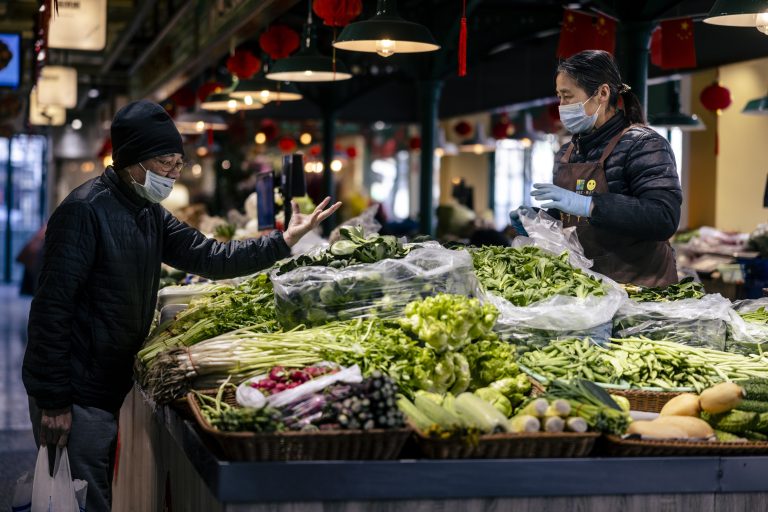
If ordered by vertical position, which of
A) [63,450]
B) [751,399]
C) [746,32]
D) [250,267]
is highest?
[746,32]

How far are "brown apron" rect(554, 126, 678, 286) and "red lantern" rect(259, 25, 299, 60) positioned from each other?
4605 mm

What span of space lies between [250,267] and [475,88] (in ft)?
48.1

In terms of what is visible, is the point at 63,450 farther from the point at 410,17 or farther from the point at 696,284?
the point at 410,17

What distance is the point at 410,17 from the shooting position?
12.7 metres

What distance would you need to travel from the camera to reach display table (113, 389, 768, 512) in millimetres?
2588

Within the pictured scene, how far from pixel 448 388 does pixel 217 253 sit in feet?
4.21

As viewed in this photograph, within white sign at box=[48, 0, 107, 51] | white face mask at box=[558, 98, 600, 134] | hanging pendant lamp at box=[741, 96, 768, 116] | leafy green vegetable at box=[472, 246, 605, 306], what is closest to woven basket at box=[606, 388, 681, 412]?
leafy green vegetable at box=[472, 246, 605, 306]

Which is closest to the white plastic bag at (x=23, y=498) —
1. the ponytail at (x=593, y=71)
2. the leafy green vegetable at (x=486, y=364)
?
the leafy green vegetable at (x=486, y=364)

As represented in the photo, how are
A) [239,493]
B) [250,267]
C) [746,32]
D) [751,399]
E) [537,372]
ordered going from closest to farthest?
[239,493], [751,399], [537,372], [250,267], [746,32]

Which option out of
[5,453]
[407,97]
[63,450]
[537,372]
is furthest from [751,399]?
[407,97]


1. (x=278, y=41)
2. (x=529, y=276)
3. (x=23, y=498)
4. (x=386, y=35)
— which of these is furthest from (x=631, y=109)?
(x=278, y=41)

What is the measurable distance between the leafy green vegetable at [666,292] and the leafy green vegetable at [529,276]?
0.28m

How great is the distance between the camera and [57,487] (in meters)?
3.44

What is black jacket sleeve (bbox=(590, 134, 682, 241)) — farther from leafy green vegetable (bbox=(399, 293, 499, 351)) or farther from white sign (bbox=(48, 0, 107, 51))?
white sign (bbox=(48, 0, 107, 51))
